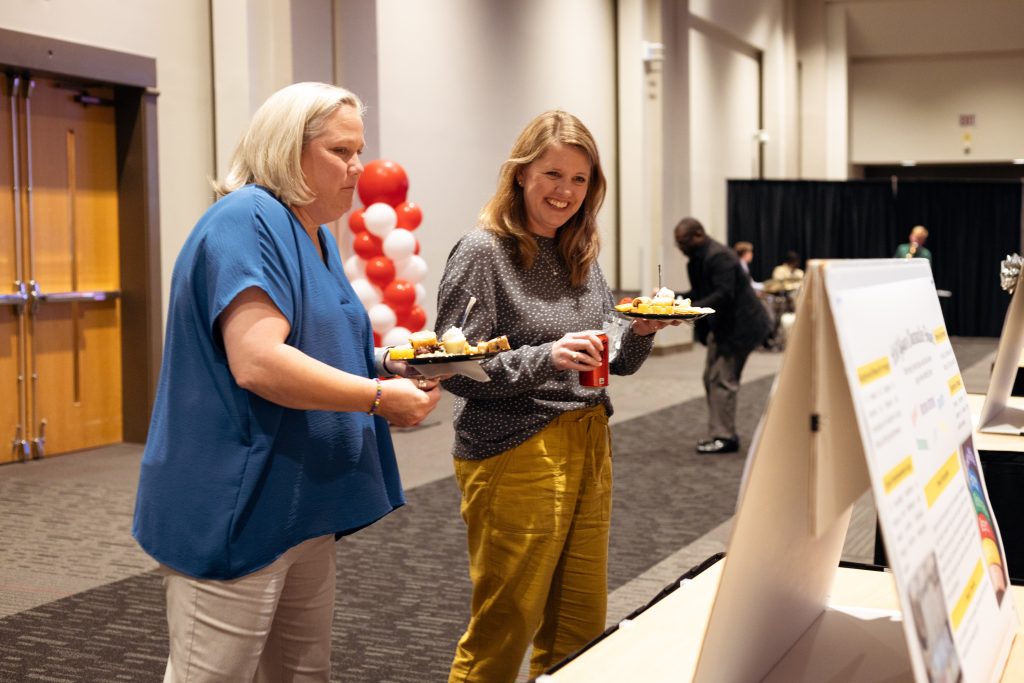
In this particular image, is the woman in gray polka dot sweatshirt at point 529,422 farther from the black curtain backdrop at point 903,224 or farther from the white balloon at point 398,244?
the black curtain backdrop at point 903,224

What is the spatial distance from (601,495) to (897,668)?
1.10m

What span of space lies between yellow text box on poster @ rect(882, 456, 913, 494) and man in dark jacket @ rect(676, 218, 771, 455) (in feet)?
19.9

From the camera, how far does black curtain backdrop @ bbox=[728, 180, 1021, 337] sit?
59.7ft

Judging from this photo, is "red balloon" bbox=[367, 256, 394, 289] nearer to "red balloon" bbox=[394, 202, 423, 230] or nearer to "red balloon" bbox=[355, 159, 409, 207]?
"red balloon" bbox=[394, 202, 423, 230]

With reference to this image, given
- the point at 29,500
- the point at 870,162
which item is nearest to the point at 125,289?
the point at 29,500

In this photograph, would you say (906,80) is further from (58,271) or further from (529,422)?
(529,422)

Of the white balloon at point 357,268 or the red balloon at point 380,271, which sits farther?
the white balloon at point 357,268

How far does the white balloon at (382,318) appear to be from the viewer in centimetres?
754

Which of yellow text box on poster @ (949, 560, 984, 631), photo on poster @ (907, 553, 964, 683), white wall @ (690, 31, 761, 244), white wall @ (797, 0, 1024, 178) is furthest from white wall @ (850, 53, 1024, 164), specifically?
photo on poster @ (907, 553, 964, 683)

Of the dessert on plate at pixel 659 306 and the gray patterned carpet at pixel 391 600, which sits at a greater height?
the dessert on plate at pixel 659 306

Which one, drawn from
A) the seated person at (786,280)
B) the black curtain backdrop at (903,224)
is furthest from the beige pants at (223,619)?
the black curtain backdrop at (903,224)

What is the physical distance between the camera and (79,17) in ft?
23.4

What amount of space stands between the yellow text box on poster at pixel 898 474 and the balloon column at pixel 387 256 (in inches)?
260

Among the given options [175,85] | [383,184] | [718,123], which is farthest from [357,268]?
[718,123]
